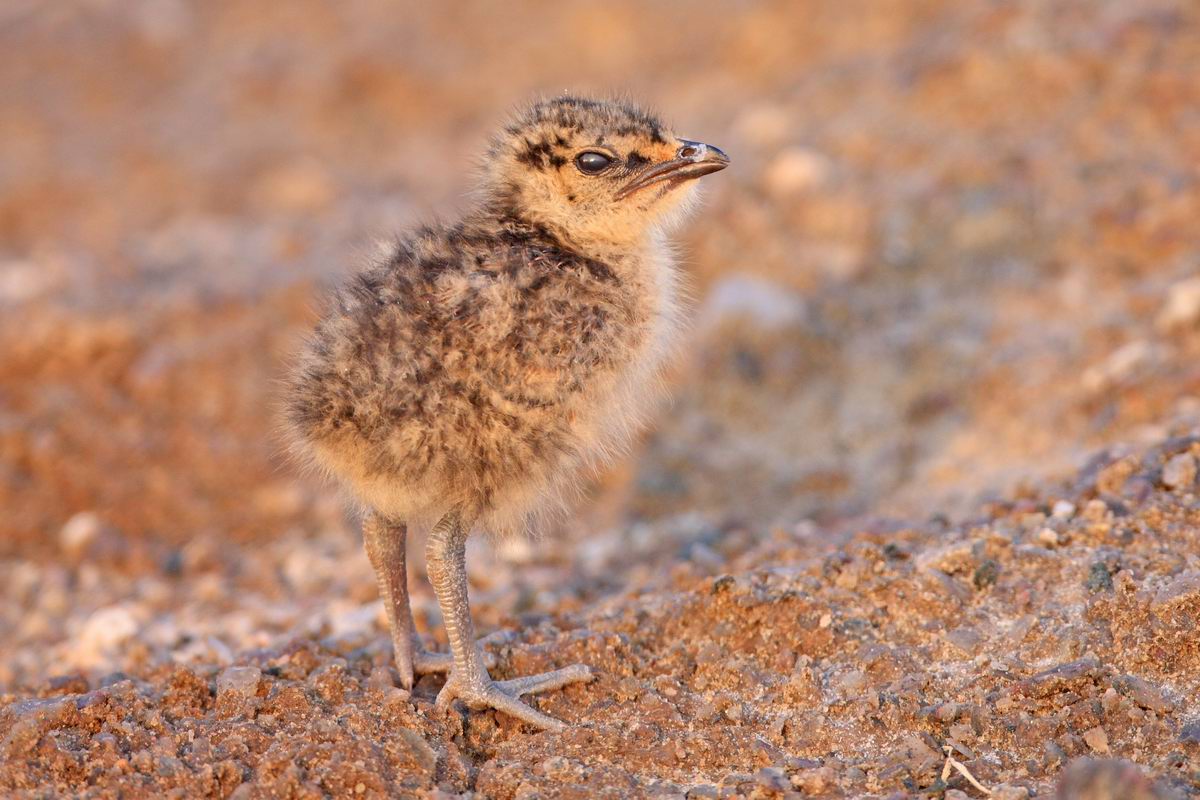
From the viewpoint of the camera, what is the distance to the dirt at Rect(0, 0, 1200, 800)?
11.3 ft

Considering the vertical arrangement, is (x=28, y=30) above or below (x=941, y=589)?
above

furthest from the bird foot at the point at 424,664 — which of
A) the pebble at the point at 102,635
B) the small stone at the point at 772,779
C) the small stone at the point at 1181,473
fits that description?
the small stone at the point at 1181,473

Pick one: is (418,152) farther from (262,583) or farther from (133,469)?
(262,583)

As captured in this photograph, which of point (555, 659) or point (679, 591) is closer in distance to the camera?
point (555, 659)

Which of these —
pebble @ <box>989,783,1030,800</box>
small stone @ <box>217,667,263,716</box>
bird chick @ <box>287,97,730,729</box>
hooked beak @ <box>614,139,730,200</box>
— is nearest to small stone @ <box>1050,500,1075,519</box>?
pebble @ <box>989,783,1030,800</box>

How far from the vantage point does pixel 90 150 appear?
10703 mm

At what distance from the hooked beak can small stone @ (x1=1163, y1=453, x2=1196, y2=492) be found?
1.73 metres

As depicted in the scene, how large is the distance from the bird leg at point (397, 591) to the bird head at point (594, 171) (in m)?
1.08

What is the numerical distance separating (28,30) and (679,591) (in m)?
10.1

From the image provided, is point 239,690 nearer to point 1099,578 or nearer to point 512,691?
point 512,691

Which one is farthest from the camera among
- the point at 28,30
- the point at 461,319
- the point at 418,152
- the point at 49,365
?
the point at 28,30

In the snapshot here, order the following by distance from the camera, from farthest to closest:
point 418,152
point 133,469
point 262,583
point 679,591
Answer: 1. point 418,152
2. point 133,469
3. point 262,583
4. point 679,591

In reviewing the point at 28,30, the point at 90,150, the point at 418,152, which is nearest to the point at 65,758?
the point at 418,152

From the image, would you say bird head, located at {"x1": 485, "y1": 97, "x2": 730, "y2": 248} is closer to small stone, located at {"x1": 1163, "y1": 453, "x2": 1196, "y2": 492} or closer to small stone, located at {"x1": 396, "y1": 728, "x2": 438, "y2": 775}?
small stone, located at {"x1": 396, "y1": 728, "x2": 438, "y2": 775}
